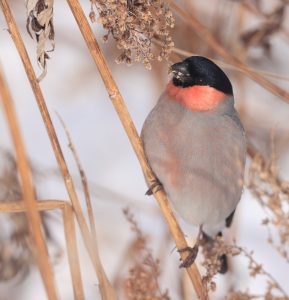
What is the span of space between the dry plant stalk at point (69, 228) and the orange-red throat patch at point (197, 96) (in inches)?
24.1

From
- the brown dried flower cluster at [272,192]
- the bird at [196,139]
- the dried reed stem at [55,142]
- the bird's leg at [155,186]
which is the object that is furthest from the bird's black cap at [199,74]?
the dried reed stem at [55,142]

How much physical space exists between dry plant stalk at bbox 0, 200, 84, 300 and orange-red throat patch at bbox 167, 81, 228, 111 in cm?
61

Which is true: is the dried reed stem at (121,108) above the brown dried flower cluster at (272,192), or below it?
above

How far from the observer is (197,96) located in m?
2.22

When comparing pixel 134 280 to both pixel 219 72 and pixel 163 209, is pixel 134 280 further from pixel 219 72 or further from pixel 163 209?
pixel 219 72

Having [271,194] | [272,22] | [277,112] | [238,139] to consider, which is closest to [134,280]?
[271,194]

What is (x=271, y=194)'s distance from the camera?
176 centimetres

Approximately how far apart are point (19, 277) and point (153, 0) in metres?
1.37

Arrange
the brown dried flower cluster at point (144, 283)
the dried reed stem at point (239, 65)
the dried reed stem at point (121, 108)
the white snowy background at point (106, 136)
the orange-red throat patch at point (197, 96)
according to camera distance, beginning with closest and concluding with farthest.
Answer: the dried reed stem at point (121, 108)
the brown dried flower cluster at point (144, 283)
the dried reed stem at point (239, 65)
the orange-red throat patch at point (197, 96)
the white snowy background at point (106, 136)

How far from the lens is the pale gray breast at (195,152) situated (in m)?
2.15

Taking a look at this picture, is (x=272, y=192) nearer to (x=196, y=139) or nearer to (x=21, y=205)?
(x=196, y=139)

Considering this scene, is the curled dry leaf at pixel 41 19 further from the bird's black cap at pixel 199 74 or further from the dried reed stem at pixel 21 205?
the bird's black cap at pixel 199 74

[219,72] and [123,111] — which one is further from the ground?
[219,72]

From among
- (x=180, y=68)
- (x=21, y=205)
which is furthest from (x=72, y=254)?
(x=180, y=68)
